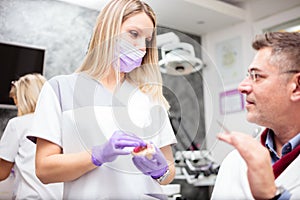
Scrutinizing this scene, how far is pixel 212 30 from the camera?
309 cm

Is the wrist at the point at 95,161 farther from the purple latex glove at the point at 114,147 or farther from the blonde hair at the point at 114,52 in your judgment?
the blonde hair at the point at 114,52

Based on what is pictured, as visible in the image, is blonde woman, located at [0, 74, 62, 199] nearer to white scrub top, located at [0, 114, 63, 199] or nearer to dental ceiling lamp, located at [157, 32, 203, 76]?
white scrub top, located at [0, 114, 63, 199]

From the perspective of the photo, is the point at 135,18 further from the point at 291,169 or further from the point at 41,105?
the point at 291,169

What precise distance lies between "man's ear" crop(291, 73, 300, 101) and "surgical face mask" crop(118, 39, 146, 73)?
19.4 inches

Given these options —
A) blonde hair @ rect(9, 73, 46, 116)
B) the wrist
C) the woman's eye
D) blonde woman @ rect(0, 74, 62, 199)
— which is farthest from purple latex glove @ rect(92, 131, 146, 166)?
blonde hair @ rect(9, 73, 46, 116)

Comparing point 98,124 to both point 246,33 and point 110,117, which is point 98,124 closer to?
point 110,117

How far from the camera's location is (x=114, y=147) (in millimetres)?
954

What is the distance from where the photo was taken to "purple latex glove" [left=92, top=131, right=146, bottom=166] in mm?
957

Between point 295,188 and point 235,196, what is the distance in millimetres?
202

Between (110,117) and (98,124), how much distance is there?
0.15 ft

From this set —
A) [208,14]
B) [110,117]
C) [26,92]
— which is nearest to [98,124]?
[110,117]

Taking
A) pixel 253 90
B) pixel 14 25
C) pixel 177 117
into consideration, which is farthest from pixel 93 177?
pixel 14 25

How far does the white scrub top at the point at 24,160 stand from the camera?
171 cm

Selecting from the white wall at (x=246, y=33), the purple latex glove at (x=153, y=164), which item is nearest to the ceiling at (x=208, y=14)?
the white wall at (x=246, y=33)
